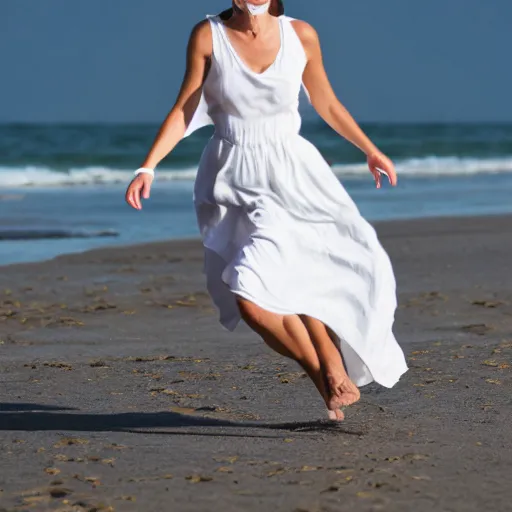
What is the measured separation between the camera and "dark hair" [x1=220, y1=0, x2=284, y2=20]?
429cm

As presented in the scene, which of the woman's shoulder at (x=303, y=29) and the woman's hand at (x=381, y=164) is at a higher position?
the woman's shoulder at (x=303, y=29)

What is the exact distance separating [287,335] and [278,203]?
0.45m

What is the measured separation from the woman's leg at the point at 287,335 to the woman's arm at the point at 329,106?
63 centimetres

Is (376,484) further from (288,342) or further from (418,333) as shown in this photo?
(418,333)

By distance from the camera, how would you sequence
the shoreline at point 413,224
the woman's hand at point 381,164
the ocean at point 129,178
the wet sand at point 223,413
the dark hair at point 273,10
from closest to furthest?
the wet sand at point 223,413 < the dark hair at point 273,10 < the woman's hand at point 381,164 < the shoreline at point 413,224 < the ocean at point 129,178

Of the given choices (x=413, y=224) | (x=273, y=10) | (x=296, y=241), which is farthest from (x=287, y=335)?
(x=413, y=224)

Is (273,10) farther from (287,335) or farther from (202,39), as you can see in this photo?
(287,335)

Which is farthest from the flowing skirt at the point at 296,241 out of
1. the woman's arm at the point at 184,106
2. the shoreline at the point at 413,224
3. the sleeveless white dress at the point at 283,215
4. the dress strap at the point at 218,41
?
the shoreline at the point at 413,224

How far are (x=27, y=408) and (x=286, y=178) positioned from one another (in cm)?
147

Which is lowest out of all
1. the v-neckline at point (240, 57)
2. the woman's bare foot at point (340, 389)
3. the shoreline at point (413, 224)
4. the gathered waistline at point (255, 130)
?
the shoreline at point (413, 224)

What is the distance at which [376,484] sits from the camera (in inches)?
141

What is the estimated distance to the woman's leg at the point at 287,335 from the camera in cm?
418

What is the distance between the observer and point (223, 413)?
4770 mm

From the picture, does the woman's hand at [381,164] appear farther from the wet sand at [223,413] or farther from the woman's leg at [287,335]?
the wet sand at [223,413]
